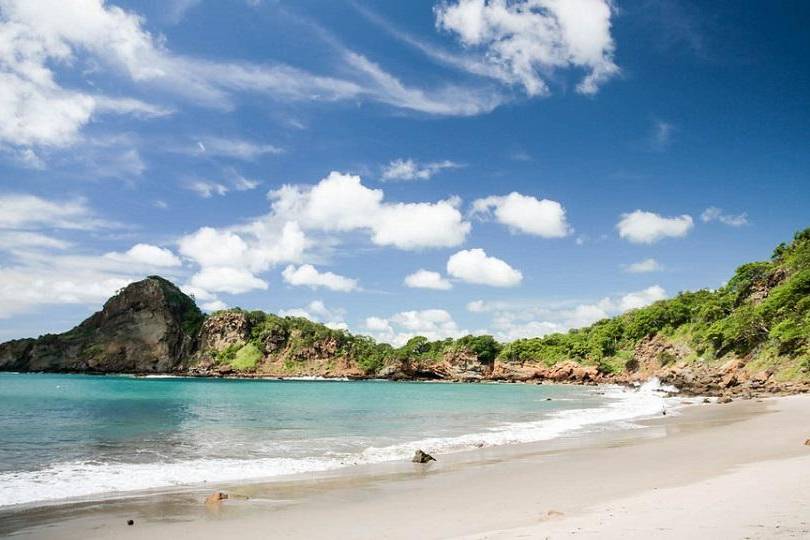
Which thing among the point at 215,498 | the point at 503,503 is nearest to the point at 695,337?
the point at 503,503

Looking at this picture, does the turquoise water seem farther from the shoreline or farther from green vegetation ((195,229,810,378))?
green vegetation ((195,229,810,378))

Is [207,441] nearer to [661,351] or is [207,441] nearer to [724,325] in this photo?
[724,325]

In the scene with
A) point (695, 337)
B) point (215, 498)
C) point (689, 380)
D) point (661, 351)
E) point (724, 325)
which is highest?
point (724, 325)

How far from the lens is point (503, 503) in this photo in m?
10.7

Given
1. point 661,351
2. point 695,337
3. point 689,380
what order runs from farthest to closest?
1. point 661,351
2. point 695,337
3. point 689,380

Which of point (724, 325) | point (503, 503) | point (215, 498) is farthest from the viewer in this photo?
point (724, 325)

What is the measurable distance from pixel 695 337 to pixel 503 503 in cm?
9146

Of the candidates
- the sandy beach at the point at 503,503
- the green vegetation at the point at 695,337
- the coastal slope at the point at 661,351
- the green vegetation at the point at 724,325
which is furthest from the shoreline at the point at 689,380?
the sandy beach at the point at 503,503

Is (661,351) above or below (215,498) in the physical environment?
above

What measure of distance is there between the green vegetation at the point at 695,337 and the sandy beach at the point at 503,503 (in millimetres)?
49922

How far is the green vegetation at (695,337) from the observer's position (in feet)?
200

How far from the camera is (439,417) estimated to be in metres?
35.9

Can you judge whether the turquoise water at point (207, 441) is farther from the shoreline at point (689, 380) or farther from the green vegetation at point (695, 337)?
the green vegetation at point (695, 337)

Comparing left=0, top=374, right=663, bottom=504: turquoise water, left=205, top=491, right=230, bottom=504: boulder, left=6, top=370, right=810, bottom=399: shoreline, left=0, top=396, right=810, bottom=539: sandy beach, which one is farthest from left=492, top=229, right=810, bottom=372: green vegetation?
left=205, top=491, right=230, bottom=504: boulder
